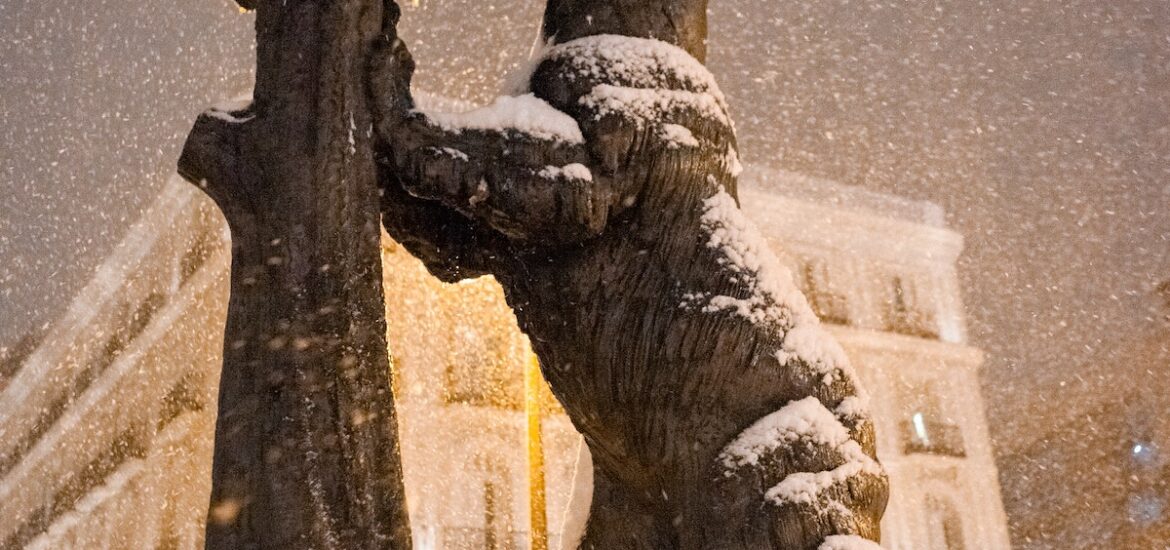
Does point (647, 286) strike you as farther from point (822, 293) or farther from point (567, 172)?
point (822, 293)

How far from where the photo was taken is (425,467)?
296 inches

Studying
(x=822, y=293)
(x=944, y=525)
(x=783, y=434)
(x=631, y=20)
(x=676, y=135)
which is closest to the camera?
(x=783, y=434)

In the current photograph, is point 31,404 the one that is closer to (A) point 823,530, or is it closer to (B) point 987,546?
(A) point 823,530

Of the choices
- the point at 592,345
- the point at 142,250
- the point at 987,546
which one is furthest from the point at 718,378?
the point at 987,546

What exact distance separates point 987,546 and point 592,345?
44.8 ft

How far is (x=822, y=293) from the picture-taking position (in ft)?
47.6

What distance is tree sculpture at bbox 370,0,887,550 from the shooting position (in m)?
1.85

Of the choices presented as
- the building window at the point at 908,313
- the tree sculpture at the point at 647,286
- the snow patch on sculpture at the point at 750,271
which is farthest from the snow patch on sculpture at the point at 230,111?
the building window at the point at 908,313

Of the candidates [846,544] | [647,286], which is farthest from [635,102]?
[846,544]

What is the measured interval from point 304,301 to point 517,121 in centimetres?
47

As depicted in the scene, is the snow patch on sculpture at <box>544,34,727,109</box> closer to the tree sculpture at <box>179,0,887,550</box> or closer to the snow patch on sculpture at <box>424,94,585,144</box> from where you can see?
the tree sculpture at <box>179,0,887,550</box>

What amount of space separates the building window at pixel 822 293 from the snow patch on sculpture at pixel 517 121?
41.6 ft

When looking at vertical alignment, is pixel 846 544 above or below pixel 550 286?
below

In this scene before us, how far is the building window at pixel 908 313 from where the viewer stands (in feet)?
49.2
